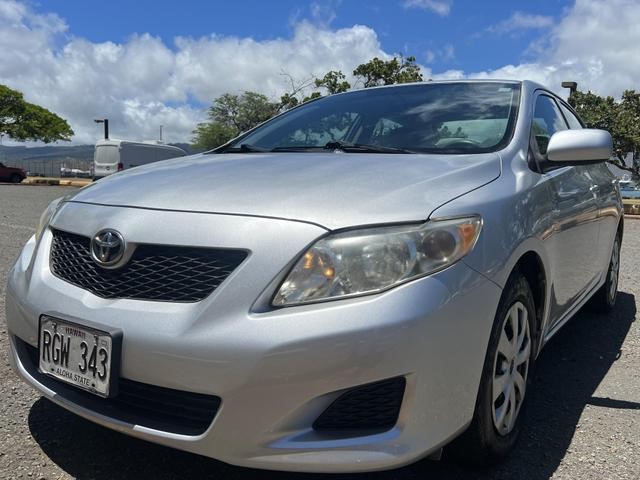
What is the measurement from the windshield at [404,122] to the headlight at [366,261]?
2.75ft

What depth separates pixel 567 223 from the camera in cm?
258

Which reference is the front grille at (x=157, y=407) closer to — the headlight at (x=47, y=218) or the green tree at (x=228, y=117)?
the headlight at (x=47, y=218)

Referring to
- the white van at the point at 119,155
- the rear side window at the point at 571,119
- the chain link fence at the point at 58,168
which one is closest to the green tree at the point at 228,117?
the chain link fence at the point at 58,168

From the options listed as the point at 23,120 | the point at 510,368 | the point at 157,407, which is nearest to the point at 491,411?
the point at 510,368

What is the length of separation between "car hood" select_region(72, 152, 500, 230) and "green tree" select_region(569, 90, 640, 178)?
82.6 ft

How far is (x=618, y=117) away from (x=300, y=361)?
27799mm

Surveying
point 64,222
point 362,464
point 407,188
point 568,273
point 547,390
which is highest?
point 407,188

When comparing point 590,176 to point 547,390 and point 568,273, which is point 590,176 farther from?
point 547,390

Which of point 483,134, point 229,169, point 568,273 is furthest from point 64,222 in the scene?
point 568,273

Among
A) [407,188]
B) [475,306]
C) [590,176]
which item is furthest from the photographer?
[590,176]

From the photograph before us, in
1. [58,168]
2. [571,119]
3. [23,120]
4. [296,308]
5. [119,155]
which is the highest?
[23,120]

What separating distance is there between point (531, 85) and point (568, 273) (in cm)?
102

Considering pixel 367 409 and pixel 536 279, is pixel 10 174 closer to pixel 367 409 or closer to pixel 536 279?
pixel 536 279

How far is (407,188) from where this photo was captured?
5.99ft
